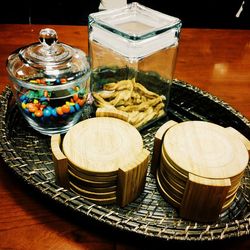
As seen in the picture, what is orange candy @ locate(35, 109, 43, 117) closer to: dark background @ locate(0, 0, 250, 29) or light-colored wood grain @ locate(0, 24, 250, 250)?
light-colored wood grain @ locate(0, 24, 250, 250)

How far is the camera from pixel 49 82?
0.93 meters

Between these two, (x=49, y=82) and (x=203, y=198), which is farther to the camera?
(x=49, y=82)

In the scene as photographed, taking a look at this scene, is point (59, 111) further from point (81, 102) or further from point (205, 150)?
point (205, 150)

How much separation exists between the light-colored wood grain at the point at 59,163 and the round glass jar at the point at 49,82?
0.61 ft

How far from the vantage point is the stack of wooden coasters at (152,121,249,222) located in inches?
28.1

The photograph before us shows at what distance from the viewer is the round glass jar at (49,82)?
94 centimetres

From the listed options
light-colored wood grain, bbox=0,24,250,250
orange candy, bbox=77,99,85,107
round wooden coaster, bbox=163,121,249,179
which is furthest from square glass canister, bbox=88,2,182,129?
light-colored wood grain, bbox=0,24,250,250

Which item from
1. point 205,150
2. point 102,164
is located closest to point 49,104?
point 102,164

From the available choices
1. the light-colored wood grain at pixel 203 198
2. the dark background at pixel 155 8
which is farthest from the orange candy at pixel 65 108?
the dark background at pixel 155 8

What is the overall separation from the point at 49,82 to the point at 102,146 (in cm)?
26

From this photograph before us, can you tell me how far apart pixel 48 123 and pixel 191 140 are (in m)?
0.42

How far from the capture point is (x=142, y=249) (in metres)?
0.74

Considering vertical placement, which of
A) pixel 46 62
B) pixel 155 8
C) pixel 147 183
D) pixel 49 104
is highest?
pixel 46 62

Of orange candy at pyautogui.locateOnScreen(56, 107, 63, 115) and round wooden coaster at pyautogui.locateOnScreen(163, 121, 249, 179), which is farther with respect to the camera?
orange candy at pyautogui.locateOnScreen(56, 107, 63, 115)
